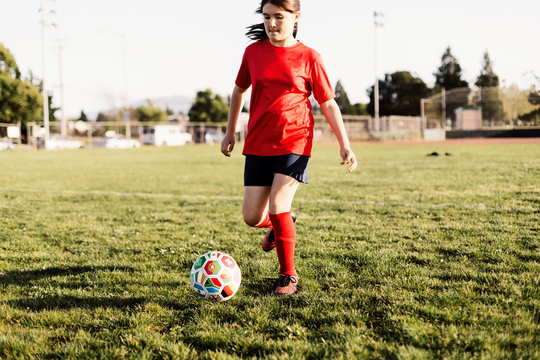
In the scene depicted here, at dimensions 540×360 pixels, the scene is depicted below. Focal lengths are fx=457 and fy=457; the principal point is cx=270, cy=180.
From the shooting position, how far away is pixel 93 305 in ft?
9.90

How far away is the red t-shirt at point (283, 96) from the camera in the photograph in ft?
10.6

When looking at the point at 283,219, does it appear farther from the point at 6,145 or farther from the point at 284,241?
the point at 6,145

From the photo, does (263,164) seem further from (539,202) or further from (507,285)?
(539,202)

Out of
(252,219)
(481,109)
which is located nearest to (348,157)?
(252,219)

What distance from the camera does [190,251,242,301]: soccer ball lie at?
3.00 meters

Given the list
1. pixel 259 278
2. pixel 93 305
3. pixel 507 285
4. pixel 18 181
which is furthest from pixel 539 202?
pixel 18 181

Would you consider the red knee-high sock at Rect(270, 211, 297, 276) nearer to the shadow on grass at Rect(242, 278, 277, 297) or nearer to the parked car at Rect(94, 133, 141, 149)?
the shadow on grass at Rect(242, 278, 277, 297)

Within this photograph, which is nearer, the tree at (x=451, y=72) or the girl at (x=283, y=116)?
the girl at (x=283, y=116)

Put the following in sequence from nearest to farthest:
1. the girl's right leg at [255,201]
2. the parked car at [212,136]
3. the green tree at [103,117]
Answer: the girl's right leg at [255,201], the parked car at [212,136], the green tree at [103,117]

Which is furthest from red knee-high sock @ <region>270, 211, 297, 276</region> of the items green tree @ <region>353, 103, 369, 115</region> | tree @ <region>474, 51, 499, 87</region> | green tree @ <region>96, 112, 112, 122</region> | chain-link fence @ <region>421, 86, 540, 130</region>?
green tree @ <region>353, 103, 369, 115</region>

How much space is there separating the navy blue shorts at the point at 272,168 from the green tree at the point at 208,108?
68372mm

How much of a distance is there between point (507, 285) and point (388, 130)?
38.6 m

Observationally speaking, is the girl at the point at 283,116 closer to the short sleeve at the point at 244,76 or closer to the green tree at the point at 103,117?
the short sleeve at the point at 244,76

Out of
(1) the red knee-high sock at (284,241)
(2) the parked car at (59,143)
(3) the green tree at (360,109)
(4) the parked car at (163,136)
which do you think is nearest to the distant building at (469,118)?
(4) the parked car at (163,136)
